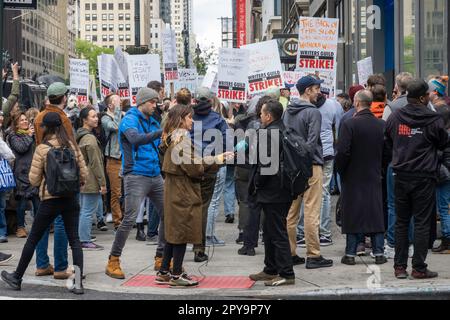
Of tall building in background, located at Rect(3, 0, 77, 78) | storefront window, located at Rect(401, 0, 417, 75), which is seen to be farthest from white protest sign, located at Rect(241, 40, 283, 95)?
tall building in background, located at Rect(3, 0, 77, 78)

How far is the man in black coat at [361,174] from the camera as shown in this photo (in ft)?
33.8

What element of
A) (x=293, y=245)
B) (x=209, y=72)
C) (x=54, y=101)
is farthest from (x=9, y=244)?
(x=209, y=72)

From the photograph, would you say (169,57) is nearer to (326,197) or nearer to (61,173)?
(326,197)

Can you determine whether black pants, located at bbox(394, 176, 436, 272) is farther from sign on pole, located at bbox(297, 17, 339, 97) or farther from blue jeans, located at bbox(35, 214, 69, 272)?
sign on pole, located at bbox(297, 17, 339, 97)

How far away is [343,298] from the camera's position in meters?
8.81

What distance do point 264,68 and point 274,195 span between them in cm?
596

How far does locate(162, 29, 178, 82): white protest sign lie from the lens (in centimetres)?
1914

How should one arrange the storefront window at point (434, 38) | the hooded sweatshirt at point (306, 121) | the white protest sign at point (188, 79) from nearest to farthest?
the hooded sweatshirt at point (306, 121) < the storefront window at point (434, 38) < the white protest sign at point (188, 79)

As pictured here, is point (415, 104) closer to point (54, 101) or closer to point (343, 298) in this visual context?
point (343, 298)

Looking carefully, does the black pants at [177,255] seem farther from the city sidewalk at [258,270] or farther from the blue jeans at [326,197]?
the blue jeans at [326,197]

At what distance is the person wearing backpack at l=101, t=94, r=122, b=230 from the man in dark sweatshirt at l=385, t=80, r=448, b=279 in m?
5.41

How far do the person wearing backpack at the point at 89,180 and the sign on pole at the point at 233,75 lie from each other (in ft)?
9.43

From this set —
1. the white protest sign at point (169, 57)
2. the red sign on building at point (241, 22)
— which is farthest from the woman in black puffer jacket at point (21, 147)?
the red sign on building at point (241, 22)
